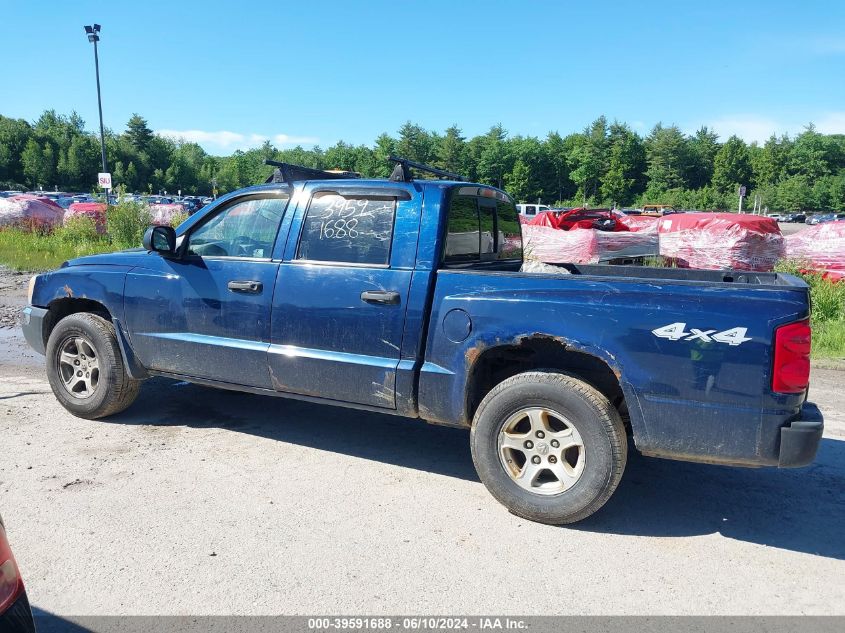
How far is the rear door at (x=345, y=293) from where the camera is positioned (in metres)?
4.13

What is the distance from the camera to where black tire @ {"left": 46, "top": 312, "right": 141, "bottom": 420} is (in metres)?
5.14

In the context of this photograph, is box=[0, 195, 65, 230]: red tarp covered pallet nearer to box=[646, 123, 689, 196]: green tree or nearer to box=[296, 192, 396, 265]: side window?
box=[296, 192, 396, 265]: side window

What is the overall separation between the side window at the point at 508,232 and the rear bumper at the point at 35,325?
391 centimetres

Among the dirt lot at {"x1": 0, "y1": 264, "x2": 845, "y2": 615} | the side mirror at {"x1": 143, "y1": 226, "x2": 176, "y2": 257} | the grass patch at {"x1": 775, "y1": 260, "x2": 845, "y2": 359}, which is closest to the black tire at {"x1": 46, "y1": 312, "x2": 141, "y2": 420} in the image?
the dirt lot at {"x1": 0, "y1": 264, "x2": 845, "y2": 615}

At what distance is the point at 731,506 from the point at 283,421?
3432 mm

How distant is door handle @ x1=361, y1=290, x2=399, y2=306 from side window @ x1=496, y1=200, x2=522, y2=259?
4.41ft

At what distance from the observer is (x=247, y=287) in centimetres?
454

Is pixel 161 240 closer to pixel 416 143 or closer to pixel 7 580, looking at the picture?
pixel 7 580

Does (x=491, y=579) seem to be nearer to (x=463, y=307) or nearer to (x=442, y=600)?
(x=442, y=600)

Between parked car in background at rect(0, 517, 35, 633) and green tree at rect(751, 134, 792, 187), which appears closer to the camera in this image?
parked car in background at rect(0, 517, 35, 633)

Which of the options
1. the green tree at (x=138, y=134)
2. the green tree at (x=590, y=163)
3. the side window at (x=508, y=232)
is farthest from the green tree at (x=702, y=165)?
the side window at (x=508, y=232)

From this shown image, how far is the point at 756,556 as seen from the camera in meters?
3.44

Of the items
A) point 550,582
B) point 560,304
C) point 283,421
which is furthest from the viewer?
point 283,421

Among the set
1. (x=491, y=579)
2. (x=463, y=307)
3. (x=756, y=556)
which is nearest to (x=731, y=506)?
(x=756, y=556)
